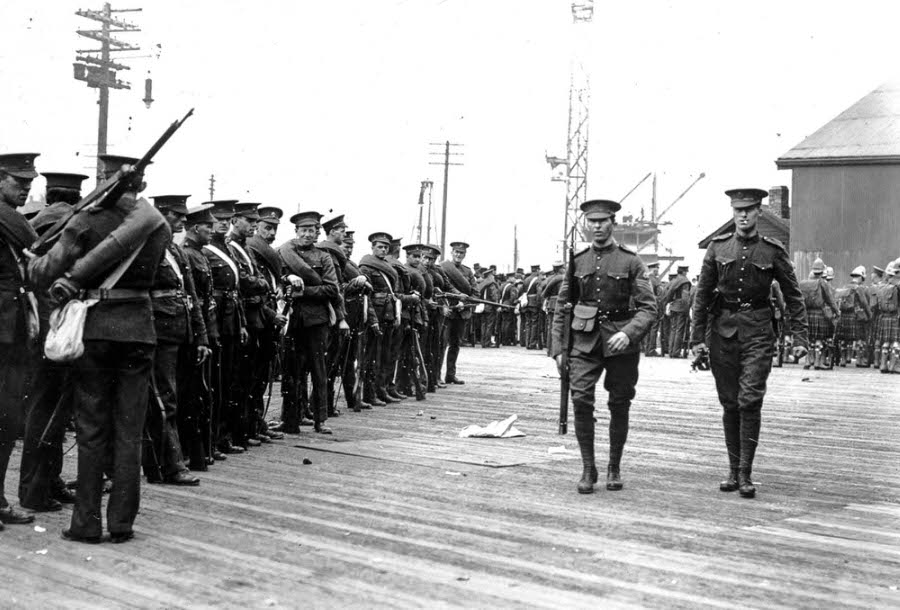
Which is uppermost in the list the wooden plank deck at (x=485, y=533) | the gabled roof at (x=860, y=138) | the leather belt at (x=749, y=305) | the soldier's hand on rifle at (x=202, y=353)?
the gabled roof at (x=860, y=138)

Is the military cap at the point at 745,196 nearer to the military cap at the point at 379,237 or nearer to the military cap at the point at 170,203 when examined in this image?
the military cap at the point at 170,203

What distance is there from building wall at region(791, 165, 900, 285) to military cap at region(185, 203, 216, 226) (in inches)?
1049

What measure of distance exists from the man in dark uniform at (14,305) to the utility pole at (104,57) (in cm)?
2606

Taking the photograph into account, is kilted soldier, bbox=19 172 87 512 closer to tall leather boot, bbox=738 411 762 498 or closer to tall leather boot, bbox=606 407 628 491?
tall leather boot, bbox=606 407 628 491

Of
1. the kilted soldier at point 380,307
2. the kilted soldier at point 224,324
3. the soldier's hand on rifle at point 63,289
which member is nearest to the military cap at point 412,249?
the kilted soldier at point 380,307

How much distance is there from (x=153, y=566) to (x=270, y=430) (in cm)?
520

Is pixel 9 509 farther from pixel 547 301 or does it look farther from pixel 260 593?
pixel 547 301

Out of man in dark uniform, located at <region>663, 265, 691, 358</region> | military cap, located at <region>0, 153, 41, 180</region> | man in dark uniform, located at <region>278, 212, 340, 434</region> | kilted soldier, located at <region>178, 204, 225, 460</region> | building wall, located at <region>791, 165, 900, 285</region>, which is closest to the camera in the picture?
military cap, located at <region>0, 153, 41, 180</region>

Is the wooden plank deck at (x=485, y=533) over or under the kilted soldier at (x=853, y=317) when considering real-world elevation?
under

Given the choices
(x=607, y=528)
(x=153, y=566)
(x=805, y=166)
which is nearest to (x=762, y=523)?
(x=607, y=528)

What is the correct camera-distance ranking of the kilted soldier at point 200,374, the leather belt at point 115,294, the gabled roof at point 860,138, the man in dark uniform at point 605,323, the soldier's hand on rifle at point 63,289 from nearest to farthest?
the soldier's hand on rifle at point 63,289, the leather belt at point 115,294, the man in dark uniform at point 605,323, the kilted soldier at point 200,374, the gabled roof at point 860,138

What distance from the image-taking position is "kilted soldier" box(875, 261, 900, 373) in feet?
70.3

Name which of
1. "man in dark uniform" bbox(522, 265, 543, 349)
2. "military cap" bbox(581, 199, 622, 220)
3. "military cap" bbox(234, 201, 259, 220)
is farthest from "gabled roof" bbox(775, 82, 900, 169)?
"military cap" bbox(581, 199, 622, 220)

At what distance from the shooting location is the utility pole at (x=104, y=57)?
3181 cm
